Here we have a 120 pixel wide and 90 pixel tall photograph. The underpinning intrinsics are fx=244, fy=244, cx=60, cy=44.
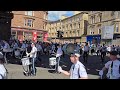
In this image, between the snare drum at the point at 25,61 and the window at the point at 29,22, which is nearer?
the snare drum at the point at 25,61

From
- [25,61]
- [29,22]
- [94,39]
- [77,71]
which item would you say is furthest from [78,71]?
[29,22]

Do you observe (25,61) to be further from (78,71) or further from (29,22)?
(29,22)

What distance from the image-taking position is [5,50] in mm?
16578

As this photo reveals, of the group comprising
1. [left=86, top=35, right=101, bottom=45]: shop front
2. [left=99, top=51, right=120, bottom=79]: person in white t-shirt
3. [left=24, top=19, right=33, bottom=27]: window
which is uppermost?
[left=24, top=19, right=33, bottom=27]: window

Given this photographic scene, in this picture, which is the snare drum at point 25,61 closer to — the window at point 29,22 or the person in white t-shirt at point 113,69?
the person in white t-shirt at point 113,69

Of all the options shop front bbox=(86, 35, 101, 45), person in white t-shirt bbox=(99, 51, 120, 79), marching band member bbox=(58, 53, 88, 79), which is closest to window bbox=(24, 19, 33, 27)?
shop front bbox=(86, 35, 101, 45)

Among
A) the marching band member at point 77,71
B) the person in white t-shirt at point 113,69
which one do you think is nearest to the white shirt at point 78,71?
the marching band member at point 77,71

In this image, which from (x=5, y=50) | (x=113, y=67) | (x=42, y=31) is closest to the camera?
(x=113, y=67)

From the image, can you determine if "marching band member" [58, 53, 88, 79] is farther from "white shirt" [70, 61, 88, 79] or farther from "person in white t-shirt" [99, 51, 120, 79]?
"person in white t-shirt" [99, 51, 120, 79]
